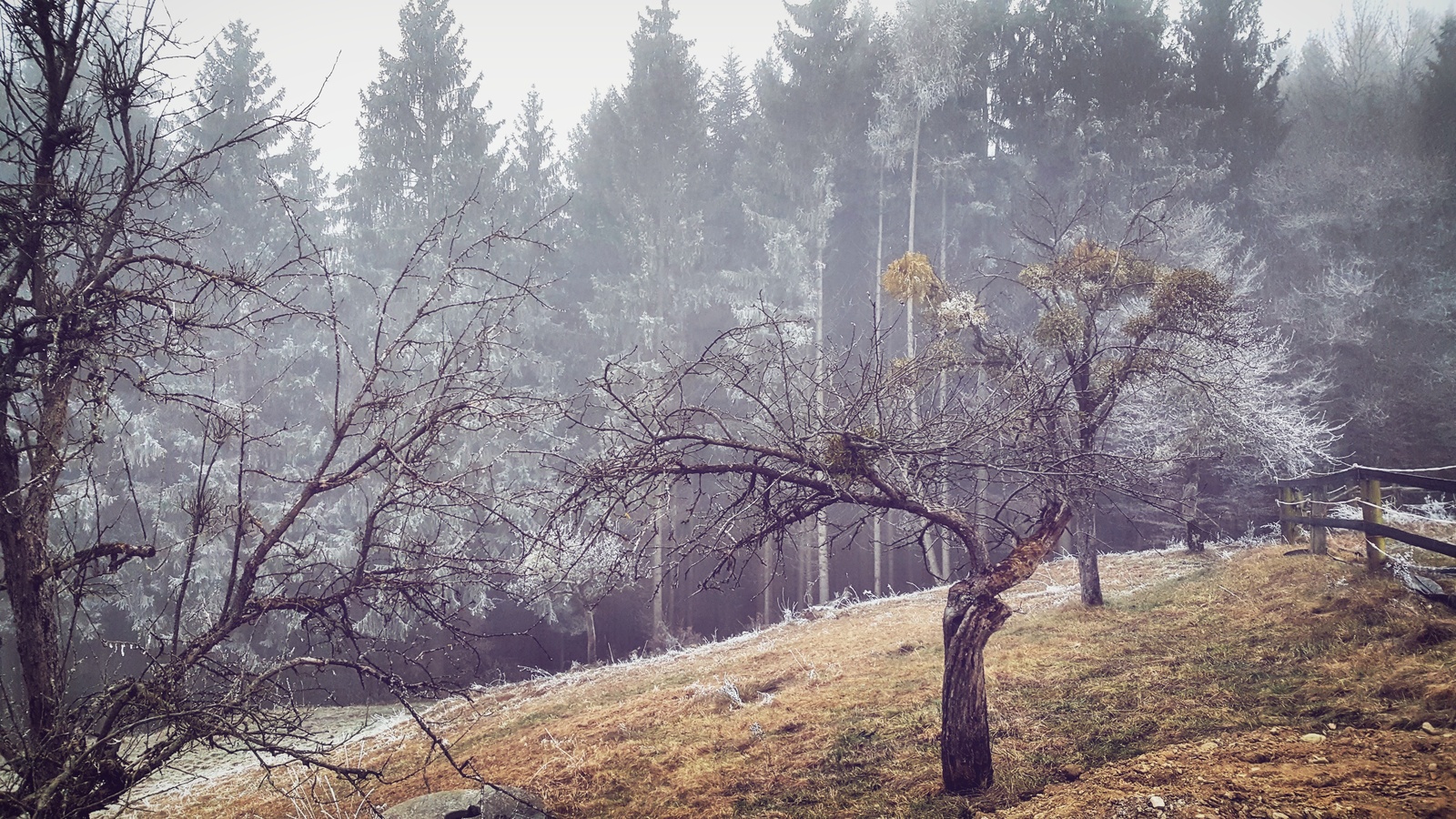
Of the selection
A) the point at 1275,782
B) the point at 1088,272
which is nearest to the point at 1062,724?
the point at 1275,782

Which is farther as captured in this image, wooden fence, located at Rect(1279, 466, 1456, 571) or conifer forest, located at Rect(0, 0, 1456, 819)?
conifer forest, located at Rect(0, 0, 1456, 819)

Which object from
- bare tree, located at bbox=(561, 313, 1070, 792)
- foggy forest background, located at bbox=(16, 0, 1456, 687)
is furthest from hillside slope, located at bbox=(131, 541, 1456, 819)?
foggy forest background, located at bbox=(16, 0, 1456, 687)

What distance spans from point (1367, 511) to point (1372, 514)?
0.09 metres

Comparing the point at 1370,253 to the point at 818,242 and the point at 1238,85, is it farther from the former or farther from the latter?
the point at 818,242

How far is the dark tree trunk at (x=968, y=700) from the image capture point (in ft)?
16.4

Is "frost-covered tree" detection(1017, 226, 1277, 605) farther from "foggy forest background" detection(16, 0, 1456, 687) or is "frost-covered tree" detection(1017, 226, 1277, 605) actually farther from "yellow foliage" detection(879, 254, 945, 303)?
"foggy forest background" detection(16, 0, 1456, 687)

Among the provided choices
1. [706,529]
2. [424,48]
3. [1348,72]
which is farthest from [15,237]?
[1348,72]

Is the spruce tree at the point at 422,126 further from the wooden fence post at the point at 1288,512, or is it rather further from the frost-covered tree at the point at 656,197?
the wooden fence post at the point at 1288,512

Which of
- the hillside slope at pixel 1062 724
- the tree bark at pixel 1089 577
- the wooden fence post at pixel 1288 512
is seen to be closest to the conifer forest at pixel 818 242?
the tree bark at pixel 1089 577

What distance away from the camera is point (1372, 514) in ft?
25.2

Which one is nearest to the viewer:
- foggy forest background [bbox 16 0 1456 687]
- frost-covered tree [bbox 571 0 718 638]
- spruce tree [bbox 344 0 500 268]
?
foggy forest background [bbox 16 0 1456 687]

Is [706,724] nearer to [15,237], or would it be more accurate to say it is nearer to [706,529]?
[706,529]

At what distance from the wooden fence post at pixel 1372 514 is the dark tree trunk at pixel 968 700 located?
5576 mm

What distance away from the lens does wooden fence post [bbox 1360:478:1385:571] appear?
7648mm
